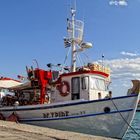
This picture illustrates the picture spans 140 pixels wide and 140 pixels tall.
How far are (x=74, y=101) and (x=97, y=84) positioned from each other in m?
2.13

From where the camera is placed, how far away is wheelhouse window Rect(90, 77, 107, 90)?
763 inches

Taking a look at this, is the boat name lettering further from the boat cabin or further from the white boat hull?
the boat cabin

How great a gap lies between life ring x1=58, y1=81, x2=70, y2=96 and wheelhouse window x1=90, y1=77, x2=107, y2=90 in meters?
1.35

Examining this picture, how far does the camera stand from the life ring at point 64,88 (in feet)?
64.6

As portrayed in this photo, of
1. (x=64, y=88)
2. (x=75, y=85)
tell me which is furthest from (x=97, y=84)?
(x=64, y=88)

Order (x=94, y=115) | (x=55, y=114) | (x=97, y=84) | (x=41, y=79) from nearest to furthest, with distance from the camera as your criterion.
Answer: (x=94, y=115) → (x=55, y=114) → (x=97, y=84) → (x=41, y=79)

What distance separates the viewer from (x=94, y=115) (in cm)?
1789

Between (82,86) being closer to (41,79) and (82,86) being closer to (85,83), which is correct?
(85,83)

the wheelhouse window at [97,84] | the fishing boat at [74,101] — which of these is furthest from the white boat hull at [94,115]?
the wheelhouse window at [97,84]

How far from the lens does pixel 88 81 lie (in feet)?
62.9

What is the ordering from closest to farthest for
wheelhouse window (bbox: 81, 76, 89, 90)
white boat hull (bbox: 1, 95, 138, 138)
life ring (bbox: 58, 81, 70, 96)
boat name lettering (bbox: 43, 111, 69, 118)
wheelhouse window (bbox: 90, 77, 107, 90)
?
white boat hull (bbox: 1, 95, 138, 138)
boat name lettering (bbox: 43, 111, 69, 118)
wheelhouse window (bbox: 81, 76, 89, 90)
wheelhouse window (bbox: 90, 77, 107, 90)
life ring (bbox: 58, 81, 70, 96)

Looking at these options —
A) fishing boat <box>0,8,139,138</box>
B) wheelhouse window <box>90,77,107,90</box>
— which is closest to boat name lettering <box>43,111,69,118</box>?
fishing boat <box>0,8,139,138</box>

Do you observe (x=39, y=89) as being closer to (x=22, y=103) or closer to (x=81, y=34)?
(x=22, y=103)

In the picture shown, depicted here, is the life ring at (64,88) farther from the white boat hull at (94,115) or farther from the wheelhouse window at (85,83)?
the white boat hull at (94,115)
